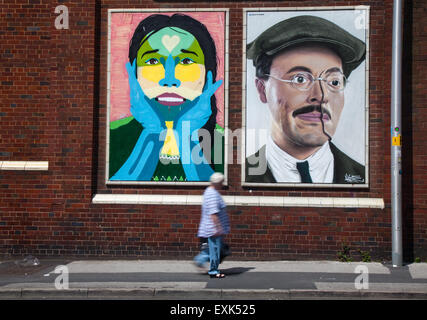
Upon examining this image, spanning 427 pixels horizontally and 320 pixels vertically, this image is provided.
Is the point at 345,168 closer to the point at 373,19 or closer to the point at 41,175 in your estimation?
the point at 373,19

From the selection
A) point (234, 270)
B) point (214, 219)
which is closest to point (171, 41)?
point (214, 219)

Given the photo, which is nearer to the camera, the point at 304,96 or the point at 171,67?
the point at 304,96

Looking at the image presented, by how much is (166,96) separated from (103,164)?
1947mm

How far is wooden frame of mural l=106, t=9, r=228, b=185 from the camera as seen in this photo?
11.6 metres

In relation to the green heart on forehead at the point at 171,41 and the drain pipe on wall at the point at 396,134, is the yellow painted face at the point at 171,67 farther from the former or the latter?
the drain pipe on wall at the point at 396,134

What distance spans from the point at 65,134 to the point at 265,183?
4268 millimetres

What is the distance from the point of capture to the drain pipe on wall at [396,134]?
10.7 meters

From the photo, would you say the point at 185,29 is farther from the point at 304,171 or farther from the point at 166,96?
the point at 304,171

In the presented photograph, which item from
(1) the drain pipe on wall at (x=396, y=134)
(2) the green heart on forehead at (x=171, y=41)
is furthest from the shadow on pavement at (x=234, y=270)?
(2) the green heart on forehead at (x=171, y=41)

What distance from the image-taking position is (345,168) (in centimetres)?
1145

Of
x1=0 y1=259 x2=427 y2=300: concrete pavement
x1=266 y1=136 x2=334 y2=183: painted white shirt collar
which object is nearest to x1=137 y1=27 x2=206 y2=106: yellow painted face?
x1=266 y1=136 x2=334 y2=183: painted white shirt collar

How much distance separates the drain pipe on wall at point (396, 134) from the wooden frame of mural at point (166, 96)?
10.8ft

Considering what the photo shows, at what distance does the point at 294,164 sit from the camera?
37.8ft

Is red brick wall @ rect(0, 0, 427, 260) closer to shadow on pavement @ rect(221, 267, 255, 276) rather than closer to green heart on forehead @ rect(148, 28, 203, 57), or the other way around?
green heart on forehead @ rect(148, 28, 203, 57)
